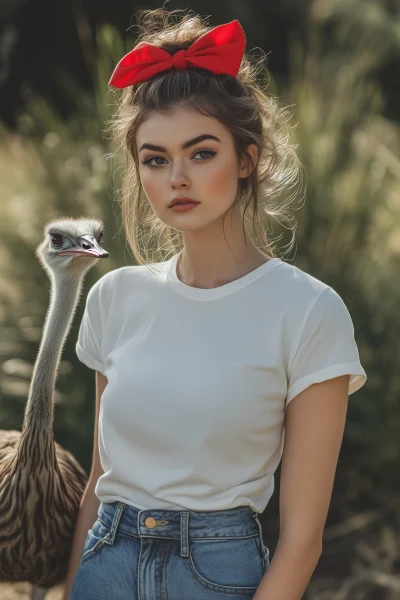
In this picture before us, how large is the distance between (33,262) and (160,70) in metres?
2.65

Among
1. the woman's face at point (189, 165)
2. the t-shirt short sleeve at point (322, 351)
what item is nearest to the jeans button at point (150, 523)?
the t-shirt short sleeve at point (322, 351)

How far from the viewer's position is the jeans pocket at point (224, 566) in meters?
2.12

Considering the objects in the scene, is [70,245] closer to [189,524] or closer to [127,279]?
[127,279]

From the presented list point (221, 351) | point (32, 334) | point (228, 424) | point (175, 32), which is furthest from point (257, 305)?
point (32, 334)

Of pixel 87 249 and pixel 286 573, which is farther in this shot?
pixel 87 249

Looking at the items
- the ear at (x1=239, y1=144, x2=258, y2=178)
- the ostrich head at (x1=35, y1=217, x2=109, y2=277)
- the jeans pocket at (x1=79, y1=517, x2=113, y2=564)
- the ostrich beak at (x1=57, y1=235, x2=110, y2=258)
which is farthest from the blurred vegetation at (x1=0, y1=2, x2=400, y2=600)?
the jeans pocket at (x1=79, y1=517, x2=113, y2=564)

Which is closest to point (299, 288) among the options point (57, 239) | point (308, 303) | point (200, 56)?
point (308, 303)

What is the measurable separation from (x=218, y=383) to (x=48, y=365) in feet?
2.52

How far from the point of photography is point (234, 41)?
2.33m

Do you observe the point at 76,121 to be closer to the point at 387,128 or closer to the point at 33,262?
the point at 33,262

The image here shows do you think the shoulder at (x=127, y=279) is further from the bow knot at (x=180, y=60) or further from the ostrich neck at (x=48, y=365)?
the bow knot at (x=180, y=60)

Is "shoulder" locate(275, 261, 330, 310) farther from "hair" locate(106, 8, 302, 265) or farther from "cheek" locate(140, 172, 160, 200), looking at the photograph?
"cheek" locate(140, 172, 160, 200)

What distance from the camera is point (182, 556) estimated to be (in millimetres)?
2125

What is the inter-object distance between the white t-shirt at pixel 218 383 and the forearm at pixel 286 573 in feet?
0.52
